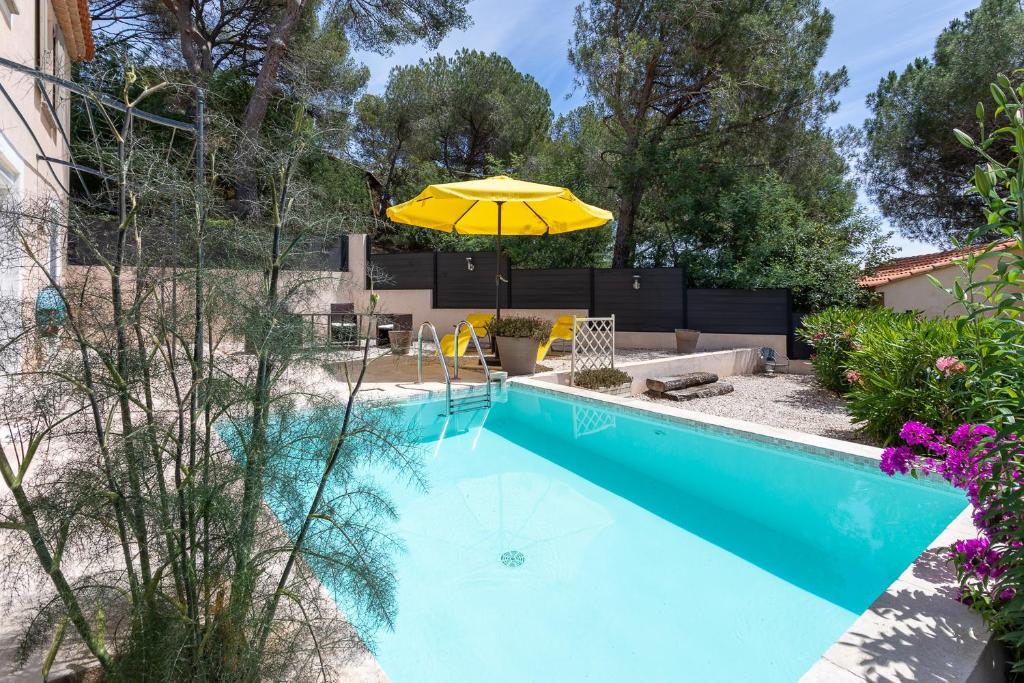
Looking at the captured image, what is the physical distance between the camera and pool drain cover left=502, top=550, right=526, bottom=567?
3604 millimetres

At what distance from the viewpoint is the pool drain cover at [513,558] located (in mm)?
3604

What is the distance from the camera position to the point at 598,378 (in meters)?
7.97

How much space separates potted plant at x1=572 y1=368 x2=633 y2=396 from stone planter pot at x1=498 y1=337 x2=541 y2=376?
0.73 m

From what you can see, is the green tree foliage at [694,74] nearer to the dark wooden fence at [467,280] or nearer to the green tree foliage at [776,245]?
the green tree foliage at [776,245]

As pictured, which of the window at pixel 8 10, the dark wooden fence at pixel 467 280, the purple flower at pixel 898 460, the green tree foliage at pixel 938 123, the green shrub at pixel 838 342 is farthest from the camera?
the green tree foliage at pixel 938 123

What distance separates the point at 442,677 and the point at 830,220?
48.8 feet

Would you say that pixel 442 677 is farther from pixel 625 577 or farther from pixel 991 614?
pixel 991 614

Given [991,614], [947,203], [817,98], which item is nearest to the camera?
[991,614]

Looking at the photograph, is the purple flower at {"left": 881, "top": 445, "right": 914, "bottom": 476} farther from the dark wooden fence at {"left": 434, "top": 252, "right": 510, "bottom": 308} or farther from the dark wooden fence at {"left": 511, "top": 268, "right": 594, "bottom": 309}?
the dark wooden fence at {"left": 434, "top": 252, "right": 510, "bottom": 308}

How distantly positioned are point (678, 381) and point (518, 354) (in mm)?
2412

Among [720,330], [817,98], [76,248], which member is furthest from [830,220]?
[76,248]

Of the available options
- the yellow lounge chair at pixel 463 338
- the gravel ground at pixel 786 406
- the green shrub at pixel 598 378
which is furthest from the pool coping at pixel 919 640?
the yellow lounge chair at pixel 463 338

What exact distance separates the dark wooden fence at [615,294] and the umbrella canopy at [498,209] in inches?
118

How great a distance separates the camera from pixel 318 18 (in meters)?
14.2
